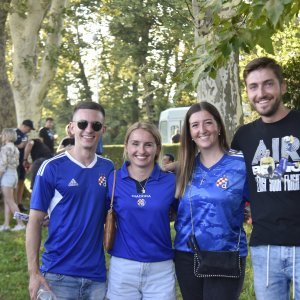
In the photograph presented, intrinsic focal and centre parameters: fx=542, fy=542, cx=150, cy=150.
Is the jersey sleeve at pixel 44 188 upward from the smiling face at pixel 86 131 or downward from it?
downward

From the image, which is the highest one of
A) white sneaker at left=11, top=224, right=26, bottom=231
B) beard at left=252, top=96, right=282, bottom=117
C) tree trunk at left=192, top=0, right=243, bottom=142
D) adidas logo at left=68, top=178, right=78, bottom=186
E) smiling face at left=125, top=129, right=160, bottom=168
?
tree trunk at left=192, top=0, right=243, bottom=142

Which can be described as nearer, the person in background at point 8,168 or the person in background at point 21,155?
the person in background at point 8,168

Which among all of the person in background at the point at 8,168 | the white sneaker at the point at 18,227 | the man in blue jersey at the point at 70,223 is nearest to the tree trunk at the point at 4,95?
the person in background at the point at 8,168

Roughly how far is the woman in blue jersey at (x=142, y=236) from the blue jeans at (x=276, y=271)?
59 cm

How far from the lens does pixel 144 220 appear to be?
11.5 feet

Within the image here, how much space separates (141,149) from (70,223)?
0.67 m

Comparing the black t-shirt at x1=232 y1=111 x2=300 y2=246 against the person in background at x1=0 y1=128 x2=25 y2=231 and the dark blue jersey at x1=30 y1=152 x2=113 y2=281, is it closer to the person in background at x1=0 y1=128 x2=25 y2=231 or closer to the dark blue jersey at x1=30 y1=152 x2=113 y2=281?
the dark blue jersey at x1=30 y1=152 x2=113 y2=281

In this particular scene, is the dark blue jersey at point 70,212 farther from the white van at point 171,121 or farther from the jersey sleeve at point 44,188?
the white van at point 171,121

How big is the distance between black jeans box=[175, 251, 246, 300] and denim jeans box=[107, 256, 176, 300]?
0.28 feet

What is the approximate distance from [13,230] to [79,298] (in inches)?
255

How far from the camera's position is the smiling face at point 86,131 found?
3.54 m

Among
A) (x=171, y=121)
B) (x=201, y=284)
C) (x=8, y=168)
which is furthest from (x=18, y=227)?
(x=171, y=121)

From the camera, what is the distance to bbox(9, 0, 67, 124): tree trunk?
1578 centimetres

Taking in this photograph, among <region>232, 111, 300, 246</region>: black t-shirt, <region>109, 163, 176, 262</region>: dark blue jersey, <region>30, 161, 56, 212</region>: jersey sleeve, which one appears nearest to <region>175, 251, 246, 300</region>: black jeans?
<region>109, 163, 176, 262</region>: dark blue jersey
